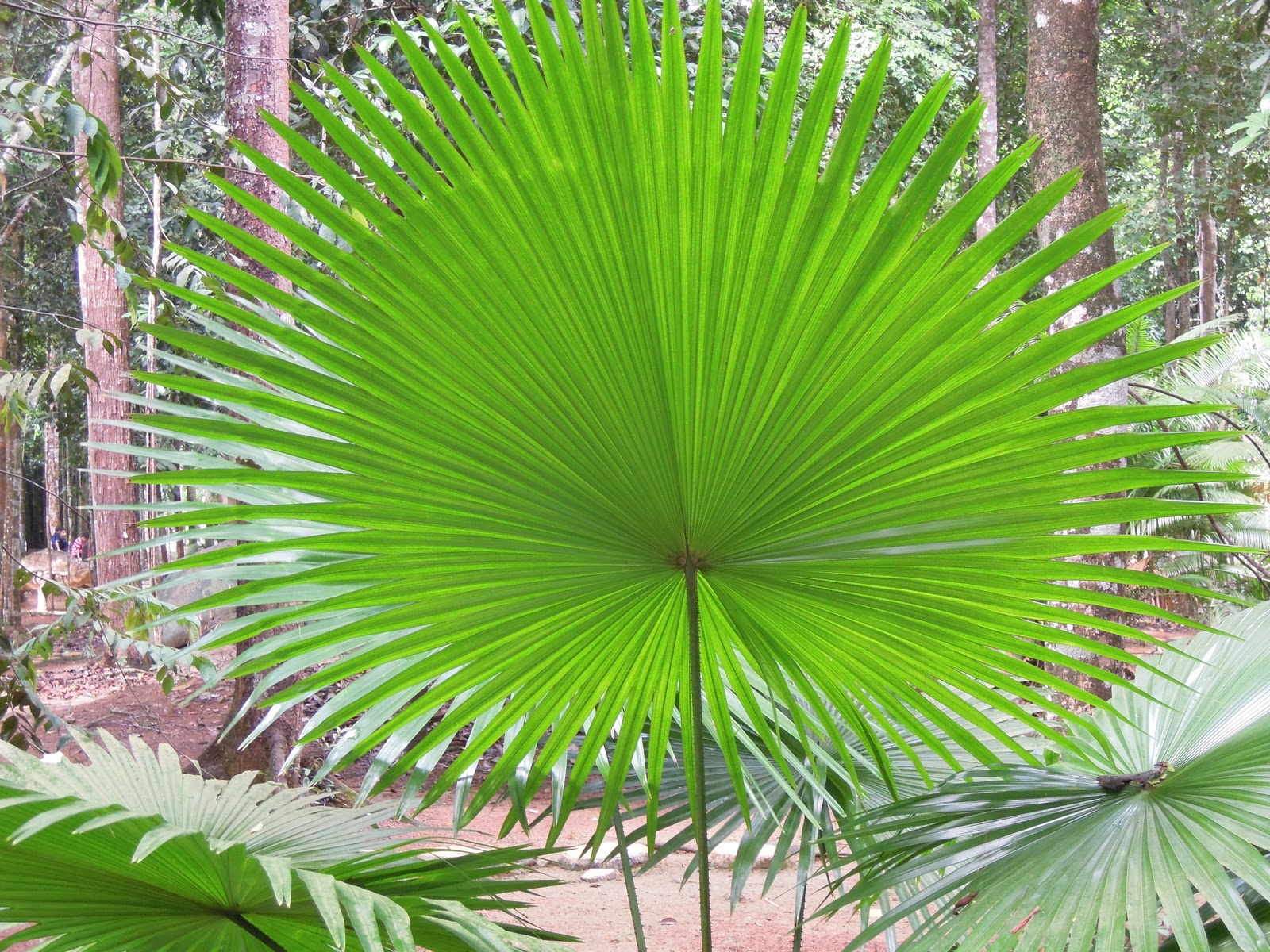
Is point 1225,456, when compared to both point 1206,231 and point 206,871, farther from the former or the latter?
point 206,871

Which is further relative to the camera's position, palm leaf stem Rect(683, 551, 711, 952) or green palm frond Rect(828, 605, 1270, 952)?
palm leaf stem Rect(683, 551, 711, 952)

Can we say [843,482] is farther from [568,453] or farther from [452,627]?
[452,627]

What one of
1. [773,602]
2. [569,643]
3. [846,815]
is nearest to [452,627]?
[569,643]

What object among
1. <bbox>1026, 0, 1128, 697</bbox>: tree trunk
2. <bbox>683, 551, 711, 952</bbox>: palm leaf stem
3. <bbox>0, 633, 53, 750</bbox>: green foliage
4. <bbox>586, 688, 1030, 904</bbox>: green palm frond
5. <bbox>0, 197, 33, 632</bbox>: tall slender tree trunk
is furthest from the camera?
<bbox>0, 197, 33, 632</bbox>: tall slender tree trunk

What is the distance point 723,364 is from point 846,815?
900 millimetres

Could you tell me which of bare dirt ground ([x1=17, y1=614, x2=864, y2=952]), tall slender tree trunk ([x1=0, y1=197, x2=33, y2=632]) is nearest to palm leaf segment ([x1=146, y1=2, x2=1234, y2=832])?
bare dirt ground ([x1=17, y1=614, x2=864, y2=952])

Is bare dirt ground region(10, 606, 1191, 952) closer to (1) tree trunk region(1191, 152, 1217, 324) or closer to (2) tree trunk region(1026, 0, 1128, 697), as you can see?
(2) tree trunk region(1026, 0, 1128, 697)

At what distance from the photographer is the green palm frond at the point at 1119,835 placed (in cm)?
113

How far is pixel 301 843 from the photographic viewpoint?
128cm

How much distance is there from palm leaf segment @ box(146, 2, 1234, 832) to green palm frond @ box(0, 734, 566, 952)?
0.43ft

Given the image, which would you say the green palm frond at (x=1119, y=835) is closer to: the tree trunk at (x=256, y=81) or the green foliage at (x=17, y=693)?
the green foliage at (x=17, y=693)

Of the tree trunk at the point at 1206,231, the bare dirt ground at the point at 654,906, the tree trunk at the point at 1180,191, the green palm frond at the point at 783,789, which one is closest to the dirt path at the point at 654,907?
the bare dirt ground at the point at 654,906

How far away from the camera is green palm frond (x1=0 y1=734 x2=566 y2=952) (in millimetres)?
976

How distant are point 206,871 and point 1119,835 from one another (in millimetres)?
1057
